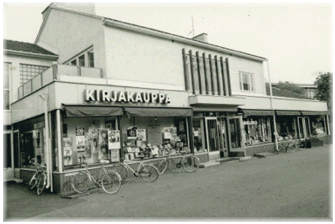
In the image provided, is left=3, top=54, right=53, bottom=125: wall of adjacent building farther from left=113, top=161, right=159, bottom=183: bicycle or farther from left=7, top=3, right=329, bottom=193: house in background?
left=113, top=161, right=159, bottom=183: bicycle

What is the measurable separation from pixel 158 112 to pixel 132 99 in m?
1.30

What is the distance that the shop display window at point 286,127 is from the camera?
20.1 metres

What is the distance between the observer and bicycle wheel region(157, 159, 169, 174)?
39.0 feet

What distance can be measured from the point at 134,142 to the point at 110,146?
1.53 meters

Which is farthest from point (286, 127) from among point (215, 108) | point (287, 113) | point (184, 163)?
point (184, 163)

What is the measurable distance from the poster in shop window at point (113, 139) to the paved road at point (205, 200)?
1601mm

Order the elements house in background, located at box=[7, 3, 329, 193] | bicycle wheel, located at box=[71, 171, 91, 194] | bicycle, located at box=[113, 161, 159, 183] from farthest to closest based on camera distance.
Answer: house in background, located at box=[7, 3, 329, 193] → bicycle, located at box=[113, 161, 159, 183] → bicycle wheel, located at box=[71, 171, 91, 194]

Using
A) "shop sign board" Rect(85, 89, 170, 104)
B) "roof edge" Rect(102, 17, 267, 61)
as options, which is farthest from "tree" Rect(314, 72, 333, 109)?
"shop sign board" Rect(85, 89, 170, 104)

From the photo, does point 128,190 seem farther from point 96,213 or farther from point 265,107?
point 265,107

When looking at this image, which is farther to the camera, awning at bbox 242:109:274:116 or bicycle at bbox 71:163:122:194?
awning at bbox 242:109:274:116

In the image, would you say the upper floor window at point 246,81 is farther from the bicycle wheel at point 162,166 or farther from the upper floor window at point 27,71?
the upper floor window at point 27,71

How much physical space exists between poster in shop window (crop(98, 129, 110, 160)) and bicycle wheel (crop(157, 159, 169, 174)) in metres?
2.15

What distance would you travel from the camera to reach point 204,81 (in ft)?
52.0

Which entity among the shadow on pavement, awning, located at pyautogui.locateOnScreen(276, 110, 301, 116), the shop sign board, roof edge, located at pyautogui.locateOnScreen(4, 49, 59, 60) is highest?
roof edge, located at pyautogui.locateOnScreen(4, 49, 59, 60)
